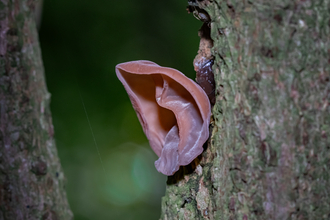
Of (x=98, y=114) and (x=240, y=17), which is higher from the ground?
(x=240, y=17)

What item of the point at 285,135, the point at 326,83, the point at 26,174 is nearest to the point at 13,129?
the point at 26,174

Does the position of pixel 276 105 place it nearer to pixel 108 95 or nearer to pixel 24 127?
pixel 24 127

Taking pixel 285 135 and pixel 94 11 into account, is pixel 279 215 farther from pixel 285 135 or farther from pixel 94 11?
pixel 94 11

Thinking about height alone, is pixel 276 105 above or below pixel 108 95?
above

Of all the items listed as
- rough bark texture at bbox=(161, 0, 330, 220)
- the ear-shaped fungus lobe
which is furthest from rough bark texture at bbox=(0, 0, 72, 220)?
rough bark texture at bbox=(161, 0, 330, 220)

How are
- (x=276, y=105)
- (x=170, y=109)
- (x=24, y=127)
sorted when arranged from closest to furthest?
(x=276, y=105) < (x=24, y=127) < (x=170, y=109)

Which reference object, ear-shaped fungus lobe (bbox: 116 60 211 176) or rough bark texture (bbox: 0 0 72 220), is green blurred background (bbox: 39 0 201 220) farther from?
rough bark texture (bbox: 0 0 72 220)

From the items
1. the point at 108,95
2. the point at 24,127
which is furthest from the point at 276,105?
the point at 108,95
